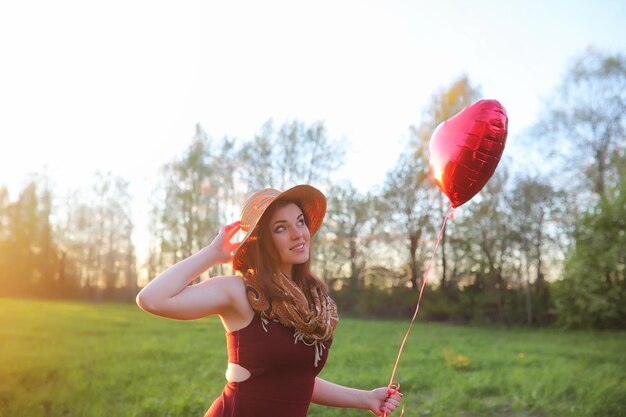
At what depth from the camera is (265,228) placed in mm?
2248

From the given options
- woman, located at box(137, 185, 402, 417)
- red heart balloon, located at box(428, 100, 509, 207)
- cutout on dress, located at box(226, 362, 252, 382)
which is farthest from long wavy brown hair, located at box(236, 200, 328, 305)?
red heart balloon, located at box(428, 100, 509, 207)

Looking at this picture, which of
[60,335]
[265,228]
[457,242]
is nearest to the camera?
[265,228]

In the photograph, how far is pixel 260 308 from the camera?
6.65 feet

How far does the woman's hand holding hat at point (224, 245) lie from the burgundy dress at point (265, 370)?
24cm

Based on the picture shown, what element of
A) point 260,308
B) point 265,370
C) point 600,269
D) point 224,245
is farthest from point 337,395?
point 600,269

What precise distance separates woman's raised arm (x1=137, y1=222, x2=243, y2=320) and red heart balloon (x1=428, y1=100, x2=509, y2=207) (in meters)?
1.45

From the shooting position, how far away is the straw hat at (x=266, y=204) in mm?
2162

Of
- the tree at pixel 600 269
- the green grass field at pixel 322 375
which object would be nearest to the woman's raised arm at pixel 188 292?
the green grass field at pixel 322 375

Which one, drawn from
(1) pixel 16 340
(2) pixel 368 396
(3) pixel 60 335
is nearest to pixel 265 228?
(2) pixel 368 396

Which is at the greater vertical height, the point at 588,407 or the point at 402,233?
the point at 402,233

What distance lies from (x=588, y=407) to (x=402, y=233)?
20109 mm

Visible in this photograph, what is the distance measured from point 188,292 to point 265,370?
1.20 feet

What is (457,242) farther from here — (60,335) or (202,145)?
(60,335)

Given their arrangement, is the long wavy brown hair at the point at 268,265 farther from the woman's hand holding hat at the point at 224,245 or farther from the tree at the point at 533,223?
the tree at the point at 533,223
